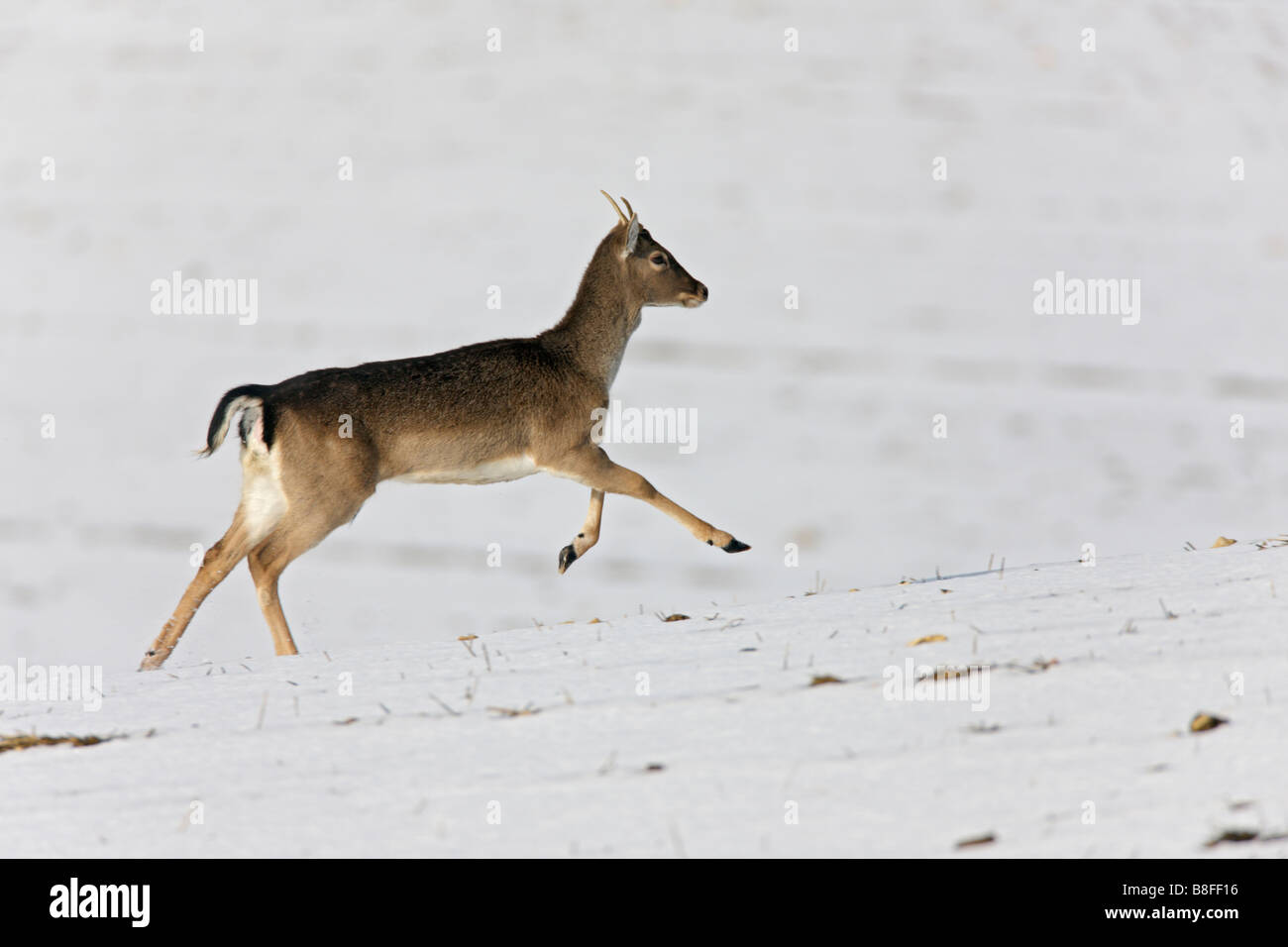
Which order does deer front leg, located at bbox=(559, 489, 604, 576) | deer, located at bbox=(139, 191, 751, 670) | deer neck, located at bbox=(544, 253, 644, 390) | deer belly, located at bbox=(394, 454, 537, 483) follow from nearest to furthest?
deer, located at bbox=(139, 191, 751, 670)
deer belly, located at bbox=(394, 454, 537, 483)
deer front leg, located at bbox=(559, 489, 604, 576)
deer neck, located at bbox=(544, 253, 644, 390)

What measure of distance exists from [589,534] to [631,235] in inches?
74.7

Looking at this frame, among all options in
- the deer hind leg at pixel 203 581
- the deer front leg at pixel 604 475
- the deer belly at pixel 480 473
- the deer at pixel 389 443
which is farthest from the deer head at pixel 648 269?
the deer hind leg at pixel 203 581

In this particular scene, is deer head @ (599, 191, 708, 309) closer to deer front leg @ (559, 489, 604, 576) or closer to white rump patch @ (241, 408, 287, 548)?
deer front leg @ (559, 489, 604, 576)

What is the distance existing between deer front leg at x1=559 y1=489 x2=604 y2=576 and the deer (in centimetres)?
1

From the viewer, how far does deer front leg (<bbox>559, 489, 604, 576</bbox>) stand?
9305 millimetres

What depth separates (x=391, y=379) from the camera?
8.71 meters

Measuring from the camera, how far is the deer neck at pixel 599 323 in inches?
381

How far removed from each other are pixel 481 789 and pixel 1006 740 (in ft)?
4.48

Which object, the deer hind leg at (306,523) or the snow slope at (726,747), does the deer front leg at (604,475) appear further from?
the snow slope at (726,747)

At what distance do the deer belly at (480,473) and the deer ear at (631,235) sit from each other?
5.45ft

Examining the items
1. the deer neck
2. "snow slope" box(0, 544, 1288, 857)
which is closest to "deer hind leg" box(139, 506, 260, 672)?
"snow slope" box(0, 544, 1288, 857)

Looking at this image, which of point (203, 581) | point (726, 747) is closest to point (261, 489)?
point (203, 581)
